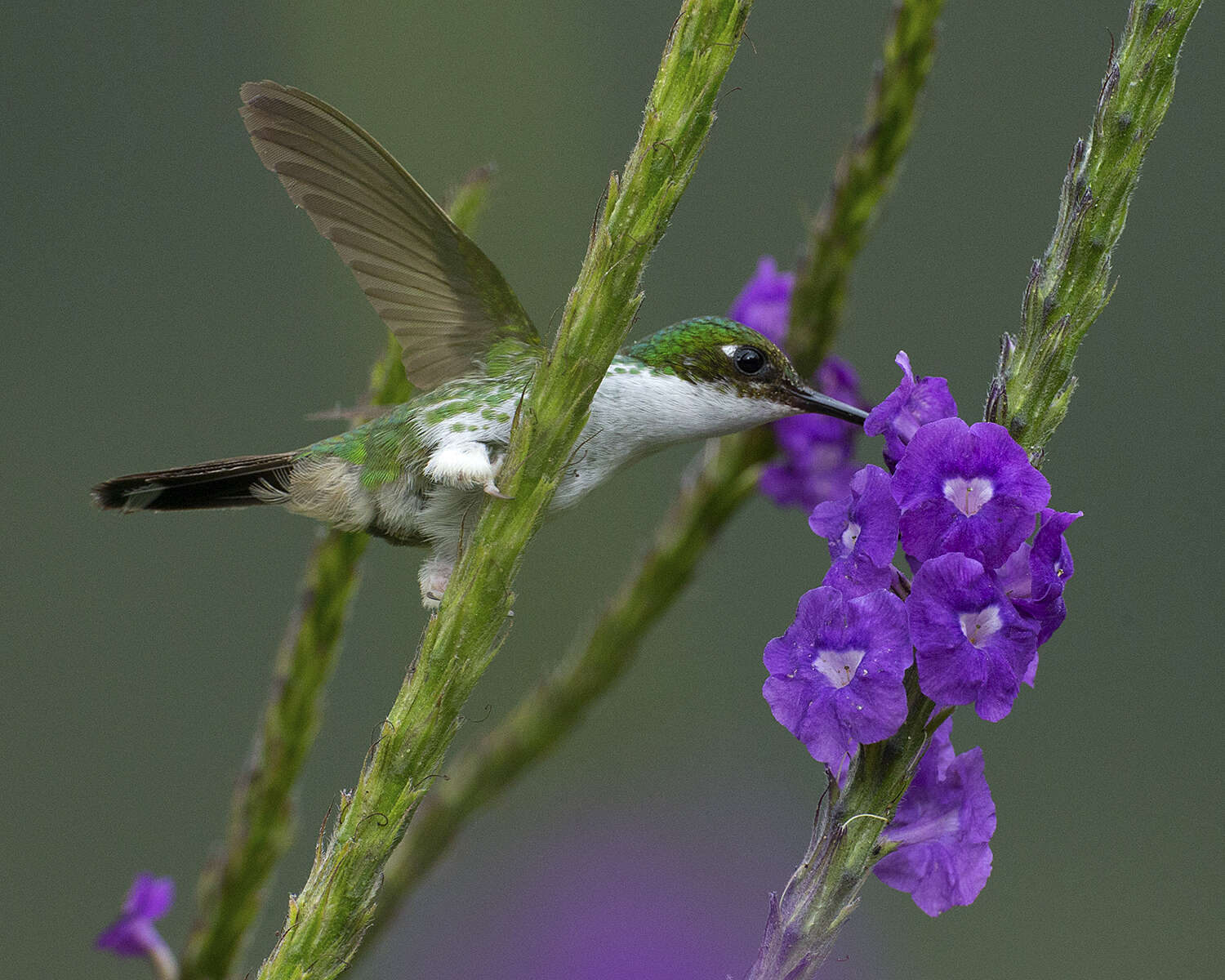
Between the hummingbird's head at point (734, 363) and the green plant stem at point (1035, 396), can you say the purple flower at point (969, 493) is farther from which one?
the hummingbird's head at point (734, 363)

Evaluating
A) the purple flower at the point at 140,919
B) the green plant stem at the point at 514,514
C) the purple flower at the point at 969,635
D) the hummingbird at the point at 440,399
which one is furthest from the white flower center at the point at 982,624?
the purple flower at the point at 140,919

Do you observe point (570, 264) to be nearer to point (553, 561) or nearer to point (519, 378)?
point (553, 561)

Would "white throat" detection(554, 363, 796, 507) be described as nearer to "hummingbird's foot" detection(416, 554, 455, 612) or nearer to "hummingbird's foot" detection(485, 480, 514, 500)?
"hummingbird's foot" detection(416, 554, 455, 612)

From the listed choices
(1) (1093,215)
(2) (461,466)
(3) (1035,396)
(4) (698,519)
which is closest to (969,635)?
(3) (1035,396)

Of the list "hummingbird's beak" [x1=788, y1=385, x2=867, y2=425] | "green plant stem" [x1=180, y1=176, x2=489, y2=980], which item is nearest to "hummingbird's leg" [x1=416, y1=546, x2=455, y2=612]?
"green plant stem" [x1=180, y1=176, x2=489, y2=980]

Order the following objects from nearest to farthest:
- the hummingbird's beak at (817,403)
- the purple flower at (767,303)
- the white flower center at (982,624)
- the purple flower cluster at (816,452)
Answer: the white flower center at (982,624)
the hummingbird's beak at (817,403)
the purple flower cluster at (816,452)
the purple flower at (767,303)

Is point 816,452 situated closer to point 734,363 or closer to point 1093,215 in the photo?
point 734,363

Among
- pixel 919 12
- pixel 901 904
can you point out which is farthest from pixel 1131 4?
pixel 901 904
